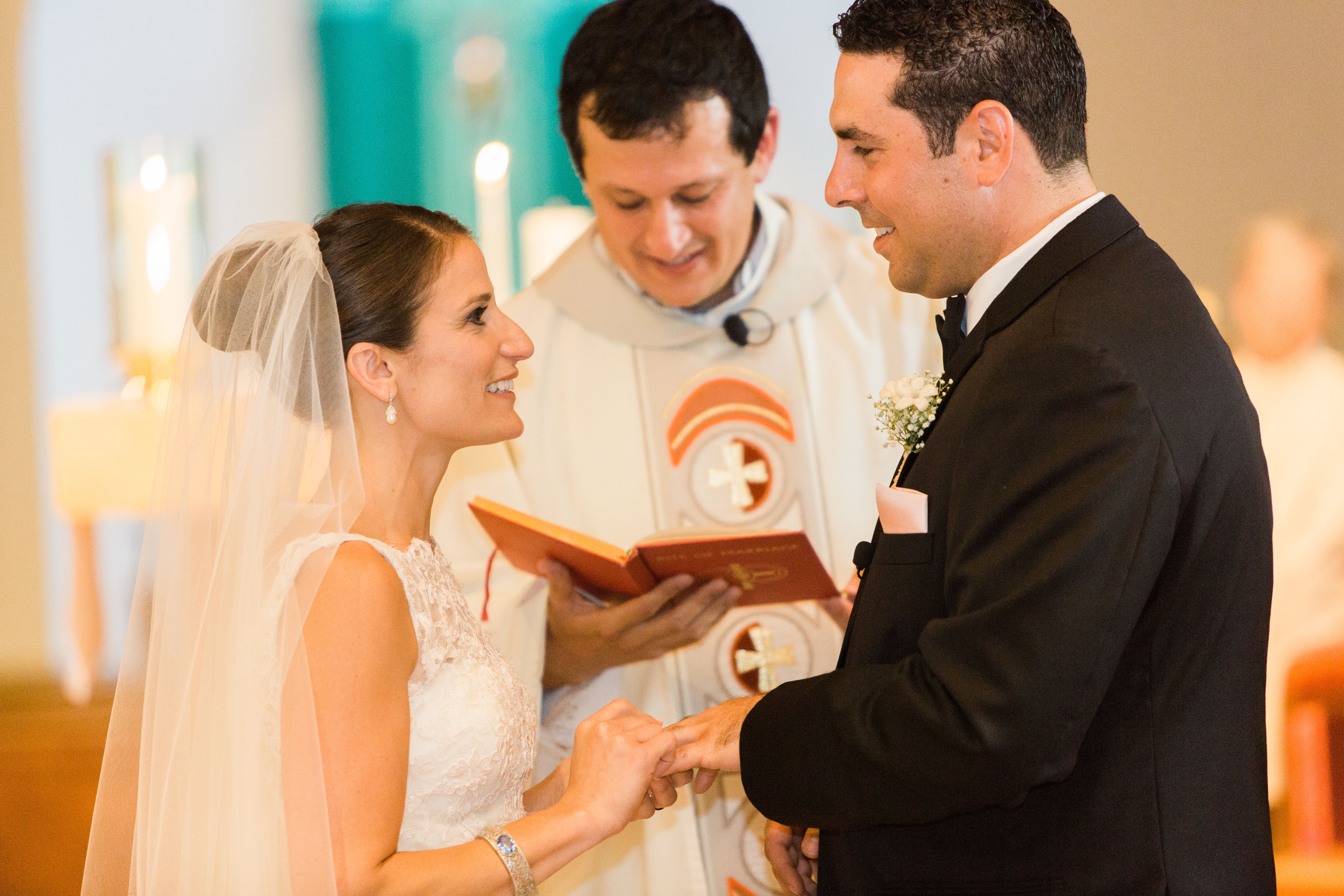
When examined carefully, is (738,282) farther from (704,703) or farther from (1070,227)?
(1070,227)

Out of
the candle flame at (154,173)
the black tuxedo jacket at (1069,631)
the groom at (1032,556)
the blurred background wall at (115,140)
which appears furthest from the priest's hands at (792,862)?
the blurred background wall at (115,140)

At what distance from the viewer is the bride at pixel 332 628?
1784 mm

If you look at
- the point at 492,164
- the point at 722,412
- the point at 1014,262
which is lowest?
the point at 722,412

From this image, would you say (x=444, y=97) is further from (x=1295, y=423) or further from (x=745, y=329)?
(x=1295, y=423)

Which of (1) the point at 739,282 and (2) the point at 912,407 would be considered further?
(1) the point at 739,282

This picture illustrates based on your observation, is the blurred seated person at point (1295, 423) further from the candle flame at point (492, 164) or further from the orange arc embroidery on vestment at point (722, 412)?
the candle flame at point (492, 164)

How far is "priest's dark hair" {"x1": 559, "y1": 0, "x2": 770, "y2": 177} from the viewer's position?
3.03 metres

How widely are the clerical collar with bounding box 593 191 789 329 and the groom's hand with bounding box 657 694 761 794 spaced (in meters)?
1.40

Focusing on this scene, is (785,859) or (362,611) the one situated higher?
(362,611)

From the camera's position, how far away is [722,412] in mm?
3273

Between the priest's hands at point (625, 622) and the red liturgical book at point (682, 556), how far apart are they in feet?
0.10

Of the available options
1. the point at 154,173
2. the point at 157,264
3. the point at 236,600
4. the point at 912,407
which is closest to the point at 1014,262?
the point at 912,407

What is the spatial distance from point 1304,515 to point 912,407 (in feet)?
8.70

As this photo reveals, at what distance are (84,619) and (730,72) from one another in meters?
3.25
